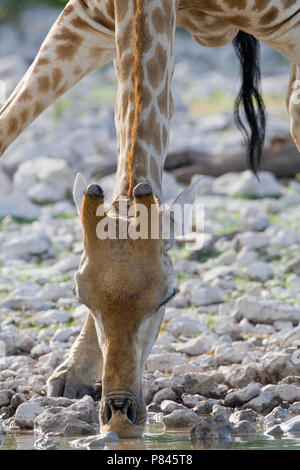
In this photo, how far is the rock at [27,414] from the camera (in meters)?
5.09

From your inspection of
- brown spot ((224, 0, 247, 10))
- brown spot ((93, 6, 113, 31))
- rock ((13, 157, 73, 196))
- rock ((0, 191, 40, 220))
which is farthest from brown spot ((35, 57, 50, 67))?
rock ((13, 157, 73, 196))

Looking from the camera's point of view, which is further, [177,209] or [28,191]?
[28,191]

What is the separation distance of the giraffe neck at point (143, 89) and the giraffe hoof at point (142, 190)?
20 centimetres

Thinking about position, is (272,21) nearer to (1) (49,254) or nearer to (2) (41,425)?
(2) (41,425)

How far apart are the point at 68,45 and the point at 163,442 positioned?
2575 millimetres

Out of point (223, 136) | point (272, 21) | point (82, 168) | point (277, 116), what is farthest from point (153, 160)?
point (277, 116)

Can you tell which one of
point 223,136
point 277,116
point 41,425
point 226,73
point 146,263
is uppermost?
point 226,73

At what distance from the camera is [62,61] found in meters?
6.07

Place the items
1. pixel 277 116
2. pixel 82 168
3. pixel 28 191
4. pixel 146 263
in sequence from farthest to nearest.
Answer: pixel 277 116 < pixel 82 168 < pixel 28 191 < pixel 146 263

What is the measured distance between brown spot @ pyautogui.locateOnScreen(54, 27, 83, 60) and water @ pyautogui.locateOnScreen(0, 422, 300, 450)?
2313mm

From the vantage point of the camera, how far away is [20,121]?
19.3ft

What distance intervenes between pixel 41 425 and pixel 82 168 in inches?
333

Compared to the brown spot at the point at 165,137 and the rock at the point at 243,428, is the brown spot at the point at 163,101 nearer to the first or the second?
the brown spot at the point at 165,137

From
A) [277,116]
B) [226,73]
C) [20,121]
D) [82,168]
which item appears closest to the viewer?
[20,121]
